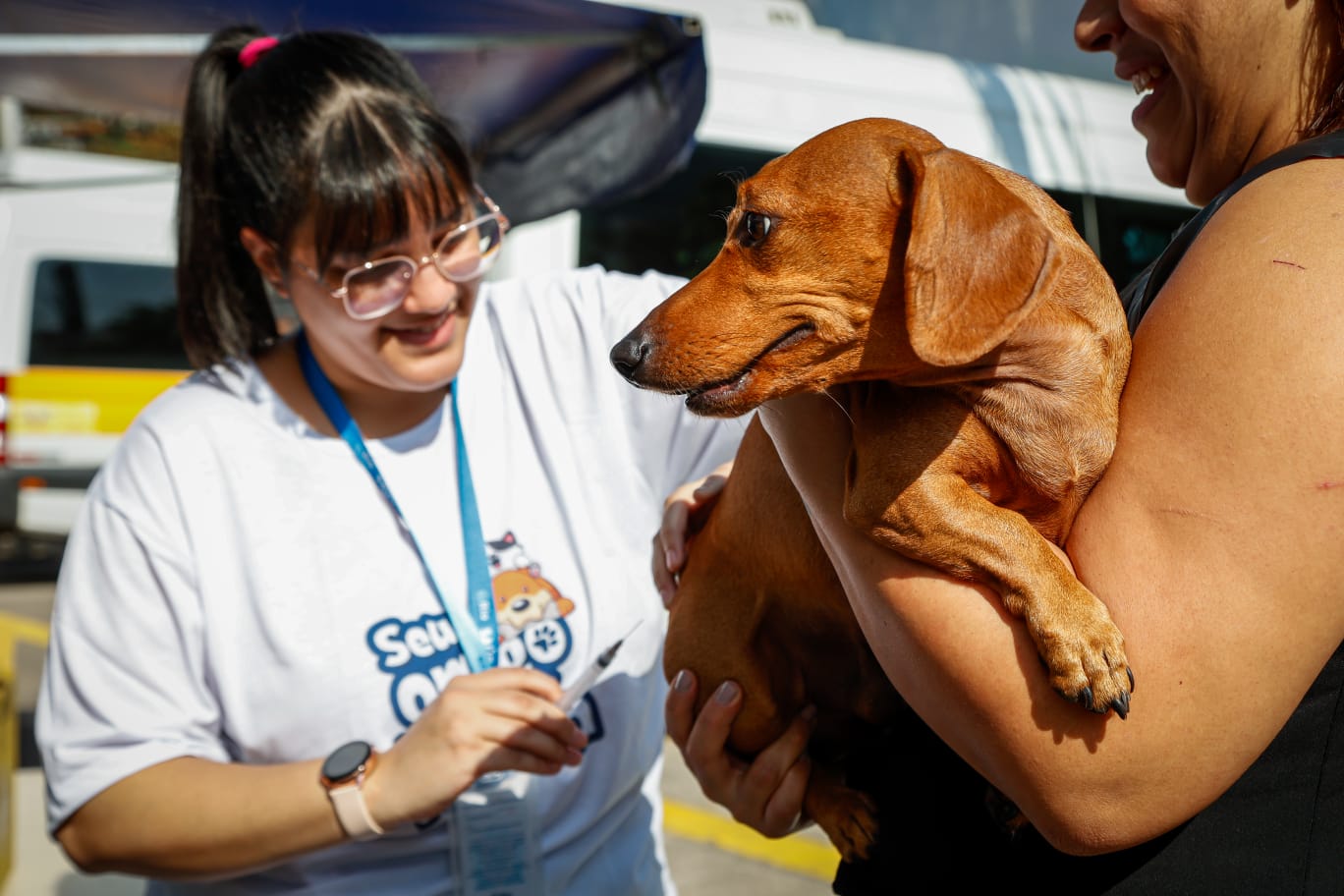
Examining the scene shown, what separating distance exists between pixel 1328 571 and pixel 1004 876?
1.94ft

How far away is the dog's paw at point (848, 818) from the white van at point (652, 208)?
367 centimetres

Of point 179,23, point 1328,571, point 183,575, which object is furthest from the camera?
point 179,23

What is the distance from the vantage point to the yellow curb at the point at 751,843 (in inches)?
171

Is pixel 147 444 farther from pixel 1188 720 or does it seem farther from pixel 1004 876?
pixel 1188 720

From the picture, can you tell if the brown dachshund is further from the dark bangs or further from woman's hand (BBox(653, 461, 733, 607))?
the dark bangs

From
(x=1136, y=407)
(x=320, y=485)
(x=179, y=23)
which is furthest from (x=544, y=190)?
(x=1136, y=407)

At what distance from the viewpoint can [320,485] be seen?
194 centimetres

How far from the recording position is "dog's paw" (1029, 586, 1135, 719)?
121cm

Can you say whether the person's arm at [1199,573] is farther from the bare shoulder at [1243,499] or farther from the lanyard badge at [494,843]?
the lanyard badge at [494,843]

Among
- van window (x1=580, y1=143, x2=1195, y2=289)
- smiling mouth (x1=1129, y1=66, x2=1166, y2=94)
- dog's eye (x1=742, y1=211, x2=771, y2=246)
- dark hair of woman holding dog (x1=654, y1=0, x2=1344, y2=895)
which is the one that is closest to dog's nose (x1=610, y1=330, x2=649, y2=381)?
dog's eye (x1=742, y1=211, x2=771, y2=246)

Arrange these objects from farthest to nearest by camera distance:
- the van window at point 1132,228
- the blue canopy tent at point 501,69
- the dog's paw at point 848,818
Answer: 1. the van window at point 1132,228
2. the blue canopy tent at point 501,69
3. the dog's paw at point 848,818

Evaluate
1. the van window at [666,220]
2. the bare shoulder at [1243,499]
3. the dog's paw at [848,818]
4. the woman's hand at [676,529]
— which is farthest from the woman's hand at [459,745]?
the van window at [666,220]

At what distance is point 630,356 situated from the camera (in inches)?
59.4

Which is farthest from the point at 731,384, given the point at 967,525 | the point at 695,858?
the point at 695,858
